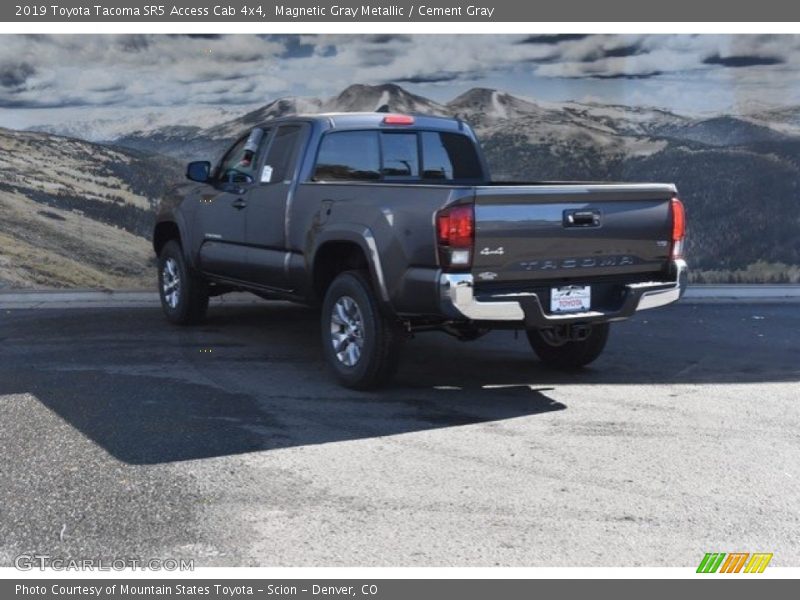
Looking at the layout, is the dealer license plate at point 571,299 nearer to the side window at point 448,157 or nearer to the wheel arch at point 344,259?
the wheel arch at point 344,259

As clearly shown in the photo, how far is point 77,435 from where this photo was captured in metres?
6.61

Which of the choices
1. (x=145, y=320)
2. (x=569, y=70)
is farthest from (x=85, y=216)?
(x=569, y=70)

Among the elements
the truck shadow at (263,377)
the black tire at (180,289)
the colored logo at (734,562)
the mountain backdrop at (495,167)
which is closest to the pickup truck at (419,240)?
the truck shadow at (263,377)

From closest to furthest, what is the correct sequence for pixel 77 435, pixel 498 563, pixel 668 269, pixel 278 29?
1. pixel 498 563
2. pixel 77 435
3. pixel 668 269
4. pixel 278 29

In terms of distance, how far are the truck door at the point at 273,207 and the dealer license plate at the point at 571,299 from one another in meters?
2.27

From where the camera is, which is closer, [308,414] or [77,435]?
[77,435]

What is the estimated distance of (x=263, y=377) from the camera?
27.7ft

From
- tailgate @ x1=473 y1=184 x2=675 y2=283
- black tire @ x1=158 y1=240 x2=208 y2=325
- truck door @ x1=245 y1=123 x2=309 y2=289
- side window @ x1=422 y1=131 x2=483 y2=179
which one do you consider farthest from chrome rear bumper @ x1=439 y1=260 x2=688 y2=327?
black tire @ x1=158 y1=240 x2=208 y2=325

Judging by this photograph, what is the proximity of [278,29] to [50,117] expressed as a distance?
2.82 m

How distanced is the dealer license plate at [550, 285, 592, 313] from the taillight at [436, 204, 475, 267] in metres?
0.73

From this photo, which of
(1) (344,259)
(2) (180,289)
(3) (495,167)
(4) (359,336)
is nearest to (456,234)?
(4) (359,336)

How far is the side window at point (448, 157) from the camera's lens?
924 cm

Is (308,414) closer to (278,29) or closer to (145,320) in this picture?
(145,320)

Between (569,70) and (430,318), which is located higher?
(569,70)
